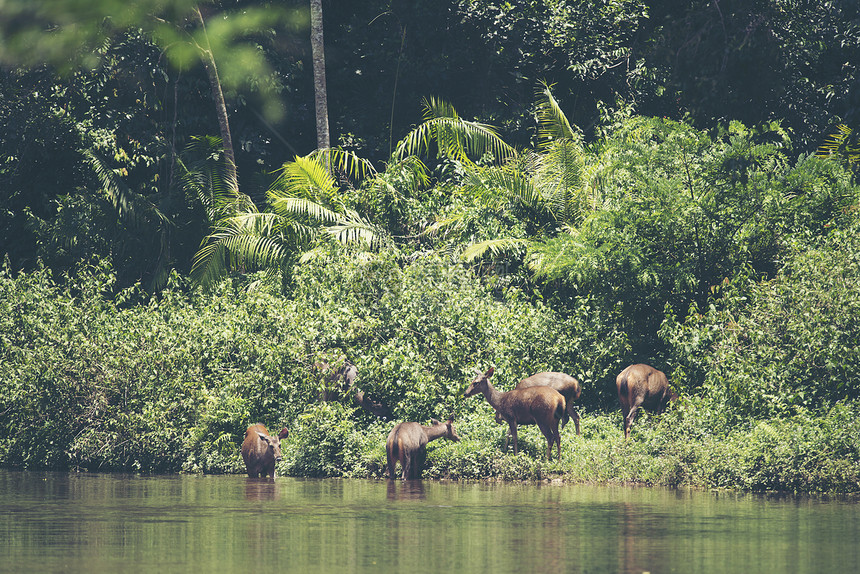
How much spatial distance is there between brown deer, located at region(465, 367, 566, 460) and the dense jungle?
40 cm

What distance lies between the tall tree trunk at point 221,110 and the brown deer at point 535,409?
1107cm

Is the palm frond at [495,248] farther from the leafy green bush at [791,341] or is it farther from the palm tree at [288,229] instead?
the leafy green bush at [791,341]

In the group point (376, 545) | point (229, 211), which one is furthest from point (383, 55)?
point (376, 545)

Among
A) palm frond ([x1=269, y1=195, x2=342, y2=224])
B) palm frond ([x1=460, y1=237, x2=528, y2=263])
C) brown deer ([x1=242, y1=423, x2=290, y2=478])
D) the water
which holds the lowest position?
the water

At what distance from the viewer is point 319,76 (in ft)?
80.8

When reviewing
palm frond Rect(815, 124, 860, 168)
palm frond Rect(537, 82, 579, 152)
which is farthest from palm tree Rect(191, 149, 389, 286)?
palm frond Rect(815, 124, 860, 168)

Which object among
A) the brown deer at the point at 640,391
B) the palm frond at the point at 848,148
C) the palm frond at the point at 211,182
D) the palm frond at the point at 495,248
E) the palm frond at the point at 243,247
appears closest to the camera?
the palm frond at the point at 848,148

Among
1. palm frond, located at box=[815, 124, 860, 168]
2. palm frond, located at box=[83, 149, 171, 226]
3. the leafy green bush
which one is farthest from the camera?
palm frond, located at box=[83, 149, 171, 226]

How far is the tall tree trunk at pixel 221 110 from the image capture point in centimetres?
2472

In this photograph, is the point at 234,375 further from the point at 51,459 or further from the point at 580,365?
the point at 580,365

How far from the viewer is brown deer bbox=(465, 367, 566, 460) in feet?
49.4

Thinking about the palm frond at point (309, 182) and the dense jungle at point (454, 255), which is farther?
the palm frond at point (309, 182)

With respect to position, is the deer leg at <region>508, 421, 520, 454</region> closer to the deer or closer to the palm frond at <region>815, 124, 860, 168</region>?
the deer

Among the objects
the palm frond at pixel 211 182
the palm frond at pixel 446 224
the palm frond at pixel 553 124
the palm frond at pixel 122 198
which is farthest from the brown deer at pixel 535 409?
the palm frond at pixel 122 198
